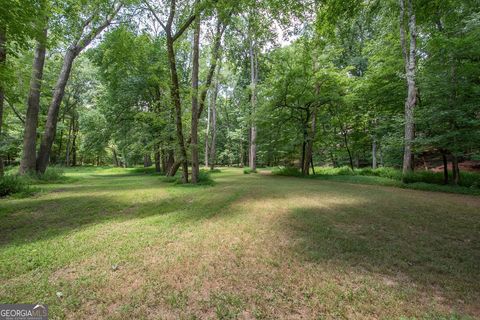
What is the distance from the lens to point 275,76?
45.5 feet

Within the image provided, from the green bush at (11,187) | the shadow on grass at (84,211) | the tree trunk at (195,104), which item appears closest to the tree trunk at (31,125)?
the green bush at (11,187)

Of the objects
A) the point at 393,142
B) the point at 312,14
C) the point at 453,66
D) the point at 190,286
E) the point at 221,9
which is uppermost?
the point at 221,9

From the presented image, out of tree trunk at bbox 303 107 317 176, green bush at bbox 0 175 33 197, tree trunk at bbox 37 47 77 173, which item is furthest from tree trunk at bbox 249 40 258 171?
green bush at bbox 0 175 33 197

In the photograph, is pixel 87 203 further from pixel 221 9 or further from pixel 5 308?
pixel 221 9

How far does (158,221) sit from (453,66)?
Result: 11.4 m

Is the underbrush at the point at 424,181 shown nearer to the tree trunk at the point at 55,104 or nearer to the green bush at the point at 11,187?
the green bush at the point at 11,187

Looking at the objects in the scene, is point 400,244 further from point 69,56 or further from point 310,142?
point 69,56

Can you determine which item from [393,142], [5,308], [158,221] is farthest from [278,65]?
[5,308]

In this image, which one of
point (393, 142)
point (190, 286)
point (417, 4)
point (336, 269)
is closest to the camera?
point (190, 286)

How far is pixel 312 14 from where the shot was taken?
6.53 m

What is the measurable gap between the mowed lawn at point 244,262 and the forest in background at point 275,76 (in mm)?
4005

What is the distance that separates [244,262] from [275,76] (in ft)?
42.3

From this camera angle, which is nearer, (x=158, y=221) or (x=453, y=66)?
(x=158, y=221)

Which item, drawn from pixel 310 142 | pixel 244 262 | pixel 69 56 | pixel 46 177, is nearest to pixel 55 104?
pixel 69 56
